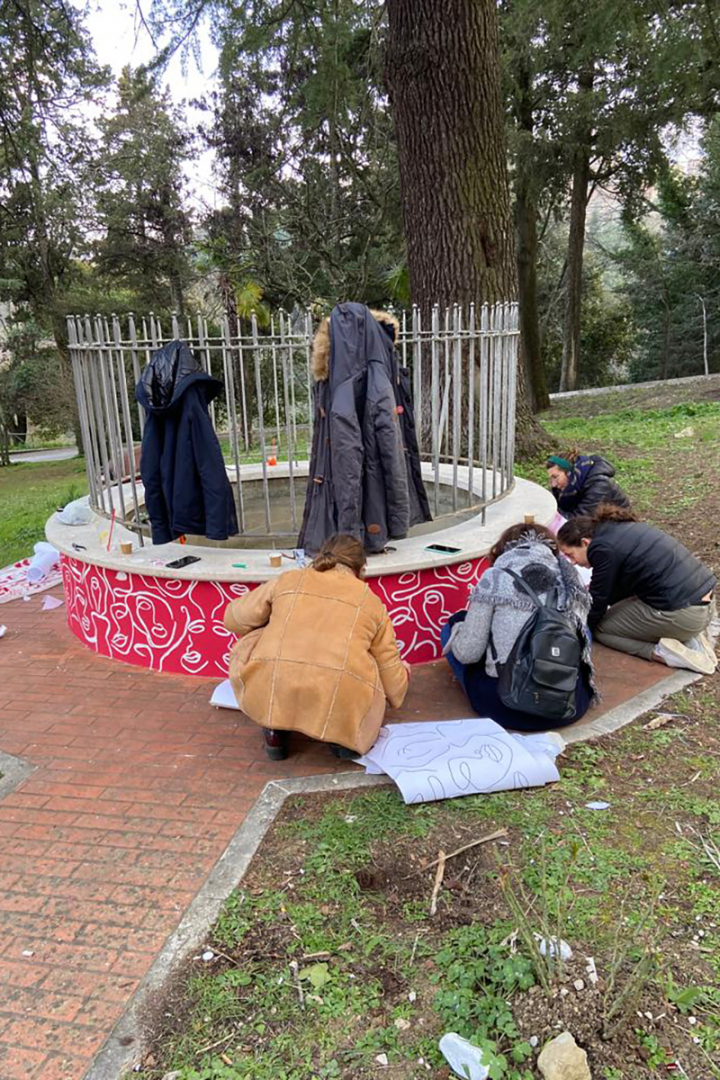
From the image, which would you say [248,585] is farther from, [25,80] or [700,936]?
[25,80]

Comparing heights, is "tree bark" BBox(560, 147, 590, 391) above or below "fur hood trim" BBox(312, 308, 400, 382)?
above

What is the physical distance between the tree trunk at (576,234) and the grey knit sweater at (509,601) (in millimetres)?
14218

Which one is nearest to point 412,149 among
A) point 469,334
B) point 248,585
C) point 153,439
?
point 469,334

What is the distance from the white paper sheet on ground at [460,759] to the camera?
3.16m

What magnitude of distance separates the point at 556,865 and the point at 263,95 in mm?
21234

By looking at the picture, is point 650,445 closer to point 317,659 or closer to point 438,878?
point 317,659

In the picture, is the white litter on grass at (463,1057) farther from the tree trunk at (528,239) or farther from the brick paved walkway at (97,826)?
the tree trunk at (528,239)

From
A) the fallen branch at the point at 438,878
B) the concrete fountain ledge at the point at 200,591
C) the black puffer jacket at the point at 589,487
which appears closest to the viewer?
the fallen branch at the point at 438,878

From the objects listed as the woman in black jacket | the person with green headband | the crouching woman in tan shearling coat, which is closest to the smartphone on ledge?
the crouching woman in tan shearling coat

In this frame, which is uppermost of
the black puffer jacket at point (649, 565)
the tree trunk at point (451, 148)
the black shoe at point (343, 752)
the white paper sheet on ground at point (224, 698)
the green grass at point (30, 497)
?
the tree trunk at point (451, 148)

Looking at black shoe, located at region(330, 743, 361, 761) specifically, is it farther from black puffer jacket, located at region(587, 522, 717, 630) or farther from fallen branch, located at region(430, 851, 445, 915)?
black puffer jacket, located at region(587, 522, 717, 630)

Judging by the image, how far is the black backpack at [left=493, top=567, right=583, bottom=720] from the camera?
3.40 meters

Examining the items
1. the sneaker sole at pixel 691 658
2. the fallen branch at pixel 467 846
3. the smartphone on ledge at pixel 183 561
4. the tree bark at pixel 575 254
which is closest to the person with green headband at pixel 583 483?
the sneaker sole at pixel 691 658

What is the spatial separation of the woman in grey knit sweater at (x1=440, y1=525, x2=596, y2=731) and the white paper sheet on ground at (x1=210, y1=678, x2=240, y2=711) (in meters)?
1.21
